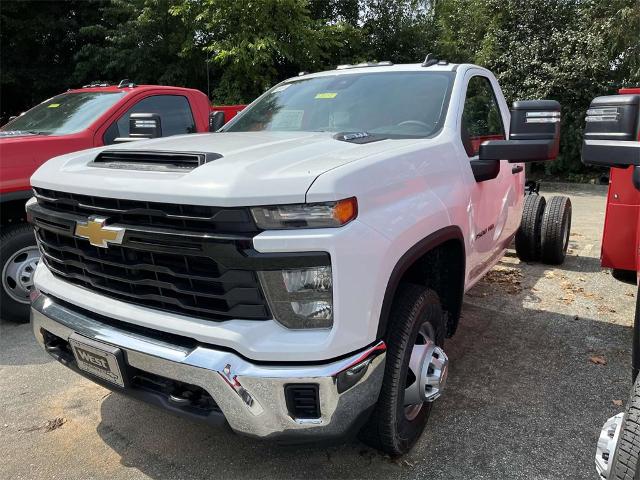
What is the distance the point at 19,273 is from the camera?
4.42m

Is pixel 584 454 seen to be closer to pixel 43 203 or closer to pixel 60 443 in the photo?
pixel 60 443

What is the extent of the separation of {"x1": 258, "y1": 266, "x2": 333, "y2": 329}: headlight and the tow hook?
109 centimetres

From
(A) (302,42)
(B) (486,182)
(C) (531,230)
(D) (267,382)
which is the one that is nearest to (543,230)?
(C) (531,230)

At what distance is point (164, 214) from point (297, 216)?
534 millimetres

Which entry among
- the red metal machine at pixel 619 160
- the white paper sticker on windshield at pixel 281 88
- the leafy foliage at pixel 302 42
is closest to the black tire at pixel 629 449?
the red metal machine at pixel 619 160

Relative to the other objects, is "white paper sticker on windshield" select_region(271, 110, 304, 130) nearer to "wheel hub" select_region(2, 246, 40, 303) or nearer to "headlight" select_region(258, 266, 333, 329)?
"headlight" select_region(258, 266, 333, 329)

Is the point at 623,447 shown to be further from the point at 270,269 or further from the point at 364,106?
the point at 364,106

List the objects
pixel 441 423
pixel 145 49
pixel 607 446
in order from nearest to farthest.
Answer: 1. pixel 607 446
2. pixel 441 423
3. pixel 145 49

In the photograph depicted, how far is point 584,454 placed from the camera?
8.77ft

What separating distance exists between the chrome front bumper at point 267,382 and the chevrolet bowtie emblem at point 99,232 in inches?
17.3

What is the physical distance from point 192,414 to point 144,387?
0.30m

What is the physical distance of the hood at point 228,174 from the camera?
1.93 m

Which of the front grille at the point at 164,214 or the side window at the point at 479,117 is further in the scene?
the side window at the point at 479,117

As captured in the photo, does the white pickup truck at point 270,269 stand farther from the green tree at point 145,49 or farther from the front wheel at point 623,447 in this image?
the green tree at point 145,49
